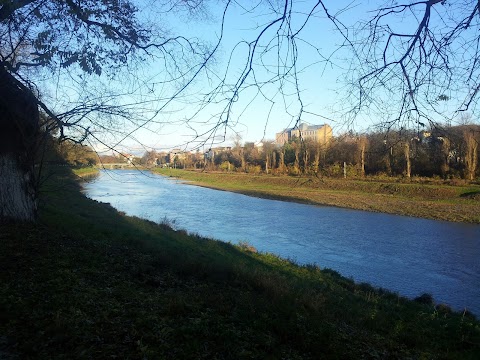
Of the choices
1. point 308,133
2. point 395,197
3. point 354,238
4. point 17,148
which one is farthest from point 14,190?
point 395,197

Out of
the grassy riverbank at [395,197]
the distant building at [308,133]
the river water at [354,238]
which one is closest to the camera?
the distant building at [308,133]

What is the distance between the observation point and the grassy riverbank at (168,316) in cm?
405

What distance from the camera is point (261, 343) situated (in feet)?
14.6

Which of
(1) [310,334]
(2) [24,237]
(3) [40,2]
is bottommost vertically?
(1) [310,334]

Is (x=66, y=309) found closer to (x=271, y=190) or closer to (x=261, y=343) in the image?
(x=261, y=343)

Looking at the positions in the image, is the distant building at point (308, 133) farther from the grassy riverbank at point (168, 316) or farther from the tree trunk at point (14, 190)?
the tree trunk at point (14, 190)

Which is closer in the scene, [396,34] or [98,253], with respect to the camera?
[396,34]

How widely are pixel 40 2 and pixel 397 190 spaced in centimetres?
3306

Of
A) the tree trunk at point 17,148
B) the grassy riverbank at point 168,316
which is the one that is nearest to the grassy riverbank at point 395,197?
the tree trunk at point 17,148

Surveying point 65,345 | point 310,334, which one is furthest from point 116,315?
point 310,334

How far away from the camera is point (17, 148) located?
8.32 m

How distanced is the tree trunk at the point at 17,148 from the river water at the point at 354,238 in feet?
5.90

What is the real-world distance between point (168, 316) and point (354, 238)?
17101 millimetres

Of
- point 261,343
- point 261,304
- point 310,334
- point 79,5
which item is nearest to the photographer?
point 261,343
